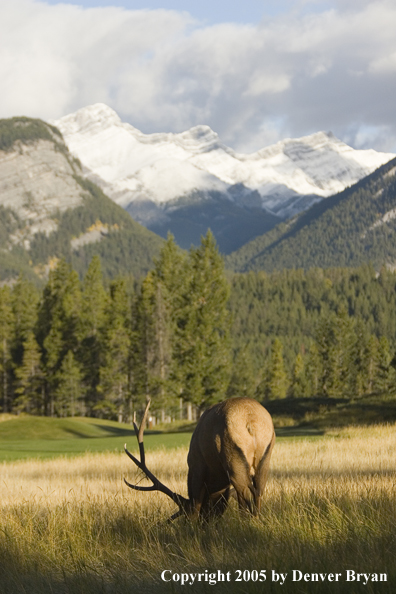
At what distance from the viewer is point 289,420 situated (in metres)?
33.7

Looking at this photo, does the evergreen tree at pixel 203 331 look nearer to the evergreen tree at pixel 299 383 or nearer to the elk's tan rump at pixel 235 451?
the elk's tan rump at pixel 235 451

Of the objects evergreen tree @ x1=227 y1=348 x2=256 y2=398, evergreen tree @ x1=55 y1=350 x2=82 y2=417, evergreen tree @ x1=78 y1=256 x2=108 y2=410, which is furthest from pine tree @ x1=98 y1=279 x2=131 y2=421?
evergreen tree @ x1=227 y1=348 x2=256 y2=398

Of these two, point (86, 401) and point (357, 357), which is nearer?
point (86, 401)

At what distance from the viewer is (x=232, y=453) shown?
6484mm

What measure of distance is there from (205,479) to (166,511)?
6.05ft

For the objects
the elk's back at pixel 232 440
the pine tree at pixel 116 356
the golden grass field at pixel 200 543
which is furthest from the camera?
the pine tree at pixel 116 356

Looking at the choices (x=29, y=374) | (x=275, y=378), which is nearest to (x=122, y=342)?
(x=29, y=374)

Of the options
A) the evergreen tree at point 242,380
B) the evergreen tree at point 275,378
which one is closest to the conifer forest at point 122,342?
the evergreen tree at point 275,378

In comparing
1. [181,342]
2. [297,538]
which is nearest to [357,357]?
[181,342]

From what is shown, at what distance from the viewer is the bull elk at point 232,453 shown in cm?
648

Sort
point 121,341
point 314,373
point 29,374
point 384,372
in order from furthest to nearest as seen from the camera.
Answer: point 314,373 < point 384,372 < point 29,374 < point 121,341

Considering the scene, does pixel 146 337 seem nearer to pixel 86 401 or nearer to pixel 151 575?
pixel 86 401

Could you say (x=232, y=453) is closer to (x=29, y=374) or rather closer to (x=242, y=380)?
(x=29, y=374)

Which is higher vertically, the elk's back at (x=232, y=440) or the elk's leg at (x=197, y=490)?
the elk's back at (x=232, y=440)
